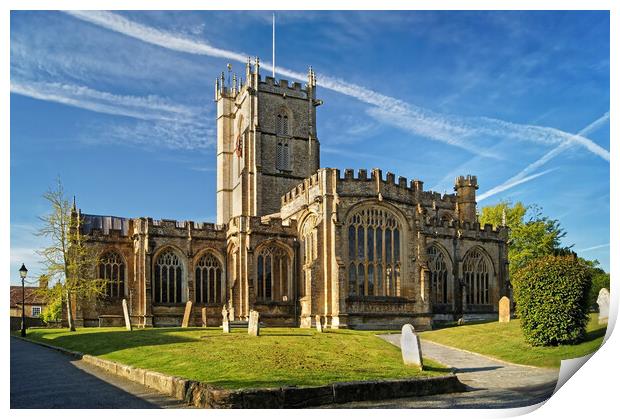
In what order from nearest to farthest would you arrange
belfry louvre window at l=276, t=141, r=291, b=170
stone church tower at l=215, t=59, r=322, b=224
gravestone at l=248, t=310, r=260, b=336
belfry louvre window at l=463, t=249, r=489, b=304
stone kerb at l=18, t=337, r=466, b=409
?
1. stone kerb at l=18, t=337, r=466, b=409
2. gravestone at l=248, t=310, r=260, b=336
3. belfry louvre window at l=463, t=249, r=489, b=304
4. stone church tower at l=215, t=59, r=322, b=224
5. belfry louvre window at l=276, t=141, r=291, b=170

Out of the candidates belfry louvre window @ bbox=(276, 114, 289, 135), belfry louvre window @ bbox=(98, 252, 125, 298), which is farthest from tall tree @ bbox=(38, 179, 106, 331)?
belfry louvre window @ bbox=(276, 114, 289, 135)

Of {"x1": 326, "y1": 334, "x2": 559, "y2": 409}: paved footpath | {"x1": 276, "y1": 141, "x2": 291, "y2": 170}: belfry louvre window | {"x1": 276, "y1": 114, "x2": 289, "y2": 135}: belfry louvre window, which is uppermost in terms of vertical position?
{"x1": 276, "y1": 114, "x2": 289, "y2": 135}: belfry louvre window

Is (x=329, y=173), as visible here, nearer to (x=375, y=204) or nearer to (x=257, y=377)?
(x=375, y=204)

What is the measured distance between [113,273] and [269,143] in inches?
644

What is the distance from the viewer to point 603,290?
61.6 feet

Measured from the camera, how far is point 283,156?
4888cm

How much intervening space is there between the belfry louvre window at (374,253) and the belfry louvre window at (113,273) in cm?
1562

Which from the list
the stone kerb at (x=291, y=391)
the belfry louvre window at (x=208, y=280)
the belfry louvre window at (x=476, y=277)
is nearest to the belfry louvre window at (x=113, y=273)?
the belfry louvre window at (x=208, y=280)

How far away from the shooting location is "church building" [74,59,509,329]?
30719 mm

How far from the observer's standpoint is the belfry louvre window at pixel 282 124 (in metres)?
49.4

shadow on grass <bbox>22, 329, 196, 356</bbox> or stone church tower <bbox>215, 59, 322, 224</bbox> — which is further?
stone church tower <bbox>215, 59, 322, 224</bbox>

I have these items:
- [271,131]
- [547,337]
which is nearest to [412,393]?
[547,337]

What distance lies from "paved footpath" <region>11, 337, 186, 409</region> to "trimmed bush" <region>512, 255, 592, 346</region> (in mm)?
11937

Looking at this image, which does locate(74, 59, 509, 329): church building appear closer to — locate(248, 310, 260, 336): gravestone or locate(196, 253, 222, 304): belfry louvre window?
locate(196, 253, 222, 304): belfry louvre window
